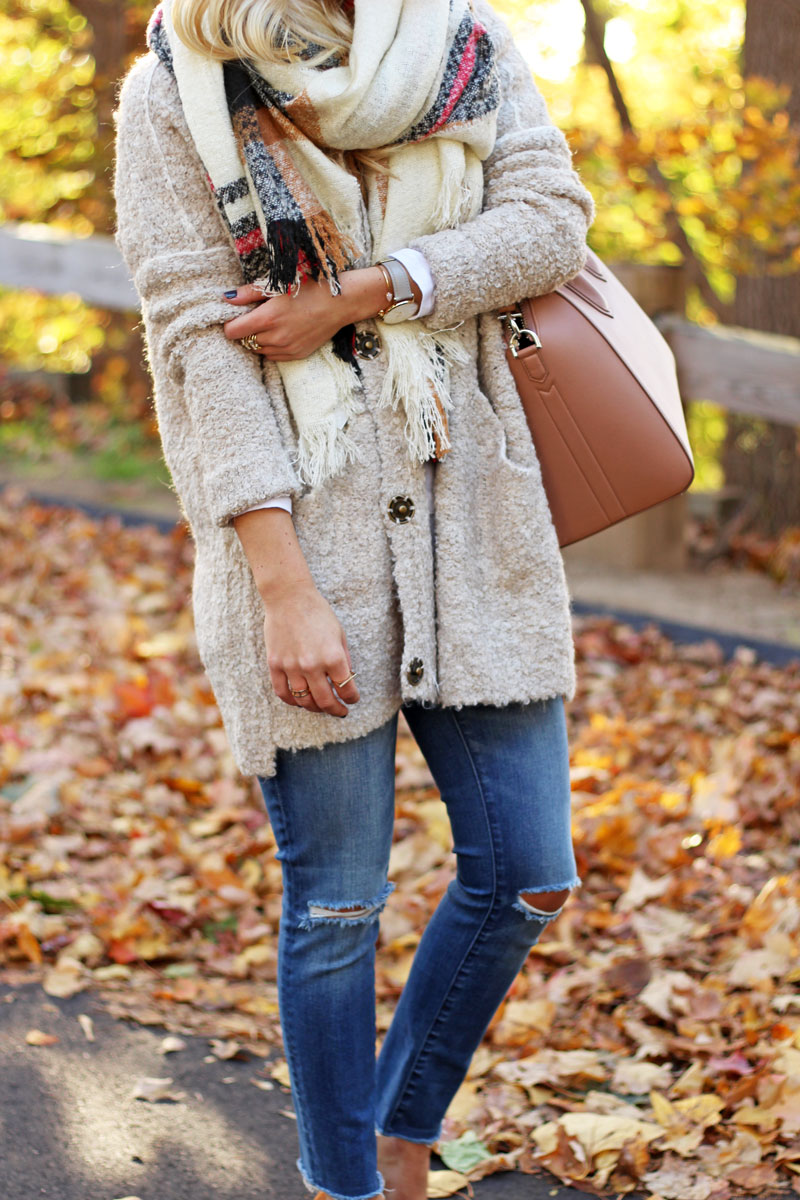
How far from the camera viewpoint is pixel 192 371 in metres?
1.66

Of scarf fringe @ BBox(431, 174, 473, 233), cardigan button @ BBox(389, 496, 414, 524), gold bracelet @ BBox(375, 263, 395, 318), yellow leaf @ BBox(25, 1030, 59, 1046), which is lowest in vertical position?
yellow leaf @ BBox(25, 1030, 59, 1046)

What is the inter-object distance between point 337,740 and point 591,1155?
1048mm

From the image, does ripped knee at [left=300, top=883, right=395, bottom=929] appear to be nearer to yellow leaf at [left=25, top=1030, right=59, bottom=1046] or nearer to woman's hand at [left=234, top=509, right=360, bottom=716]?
woman's hand at [left=234, top=509, right=360, bottom=716]

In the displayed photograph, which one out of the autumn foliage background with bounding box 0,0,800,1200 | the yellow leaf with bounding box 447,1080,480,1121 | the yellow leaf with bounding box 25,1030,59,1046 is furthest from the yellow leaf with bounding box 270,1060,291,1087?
the yellow leaf with bounding box 25,1030,59,1046

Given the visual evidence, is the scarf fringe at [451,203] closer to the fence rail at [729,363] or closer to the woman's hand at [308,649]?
the woman's hand at [308,649]

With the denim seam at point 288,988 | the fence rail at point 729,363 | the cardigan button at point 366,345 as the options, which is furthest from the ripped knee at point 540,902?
the fence rail at point 729,363

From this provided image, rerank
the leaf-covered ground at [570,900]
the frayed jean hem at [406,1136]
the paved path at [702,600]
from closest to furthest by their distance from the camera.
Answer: the frayed jean hem at [406,1136], the leaf-covered ground at [570,900], the paved path at [702,600]

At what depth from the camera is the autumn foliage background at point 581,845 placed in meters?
2.37

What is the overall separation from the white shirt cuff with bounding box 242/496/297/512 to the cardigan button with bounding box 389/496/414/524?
6.0 inches

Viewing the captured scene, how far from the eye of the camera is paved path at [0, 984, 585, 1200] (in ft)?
7.07

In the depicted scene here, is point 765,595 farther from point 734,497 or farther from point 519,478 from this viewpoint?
point 519,478

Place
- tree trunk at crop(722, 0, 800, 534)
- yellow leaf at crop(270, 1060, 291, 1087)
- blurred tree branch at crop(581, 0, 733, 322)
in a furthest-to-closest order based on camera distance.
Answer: blurred tree branch at crop(581, 0, 733, 322)
tree trunk at crop(722, 0, 800, 534)
yellow leaf at crop(270, 1060, 291, 1087)

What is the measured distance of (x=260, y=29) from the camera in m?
1.59

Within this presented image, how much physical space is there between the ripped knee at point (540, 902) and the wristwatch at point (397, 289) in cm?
86
